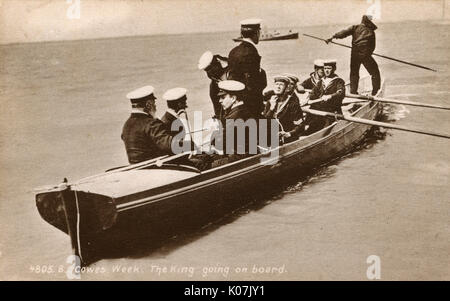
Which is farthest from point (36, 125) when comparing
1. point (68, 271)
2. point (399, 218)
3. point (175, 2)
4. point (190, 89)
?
point (399, 218)

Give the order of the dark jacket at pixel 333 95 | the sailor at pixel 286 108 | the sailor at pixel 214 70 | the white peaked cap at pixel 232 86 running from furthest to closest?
the dark jacket at pixel 333 95 < the sailor at pixel 286 108 < the sailor at pixel 214 70 < the white peaked cap at pixel 232 86

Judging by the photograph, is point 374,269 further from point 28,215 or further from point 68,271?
point 28,215

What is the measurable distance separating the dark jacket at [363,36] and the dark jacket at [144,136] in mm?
5925

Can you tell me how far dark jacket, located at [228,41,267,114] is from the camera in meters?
6.94

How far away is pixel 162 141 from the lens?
5906mm

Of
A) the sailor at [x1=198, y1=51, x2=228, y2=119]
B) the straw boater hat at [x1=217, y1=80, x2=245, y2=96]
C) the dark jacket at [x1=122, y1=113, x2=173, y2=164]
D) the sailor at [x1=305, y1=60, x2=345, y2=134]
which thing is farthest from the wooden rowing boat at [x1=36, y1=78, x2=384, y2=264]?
the sailor at [x1=305, y1=60, x2=345, y2=134]

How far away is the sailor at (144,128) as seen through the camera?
5.91 m

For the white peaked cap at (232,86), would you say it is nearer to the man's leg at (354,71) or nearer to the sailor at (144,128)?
the sailor at (144,128)

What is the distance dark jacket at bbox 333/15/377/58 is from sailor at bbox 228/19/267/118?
4081 millimetres

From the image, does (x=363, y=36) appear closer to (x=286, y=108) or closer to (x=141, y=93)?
(x=286, y=108)

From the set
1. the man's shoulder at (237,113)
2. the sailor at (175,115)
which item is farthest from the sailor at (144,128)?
the man's shoulder at (237,113)

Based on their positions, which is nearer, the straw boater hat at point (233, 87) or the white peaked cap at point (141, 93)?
the white peaked cap at point (141, 93)

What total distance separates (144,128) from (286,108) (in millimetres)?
3107

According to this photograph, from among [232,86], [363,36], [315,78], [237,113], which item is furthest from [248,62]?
[363,36]
